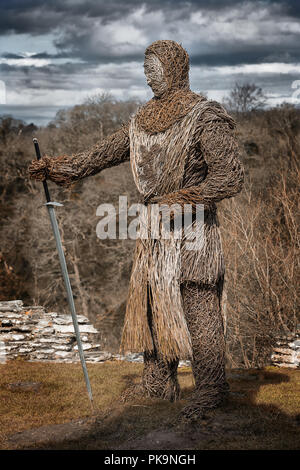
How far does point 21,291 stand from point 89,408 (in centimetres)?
1104

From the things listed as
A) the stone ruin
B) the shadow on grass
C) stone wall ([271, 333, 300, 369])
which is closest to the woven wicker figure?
the shadow on grass

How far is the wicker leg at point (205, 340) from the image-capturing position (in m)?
3.79

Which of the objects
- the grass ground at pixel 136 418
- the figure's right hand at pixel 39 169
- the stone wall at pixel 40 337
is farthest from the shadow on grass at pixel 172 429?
the stone wall at pixel 40 337

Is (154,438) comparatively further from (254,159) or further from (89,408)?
(254,159)

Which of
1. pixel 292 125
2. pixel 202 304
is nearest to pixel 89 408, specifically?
pixel 202 304

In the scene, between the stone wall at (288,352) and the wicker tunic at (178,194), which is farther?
the stone wall at (288,352)

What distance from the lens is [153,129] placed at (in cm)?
385

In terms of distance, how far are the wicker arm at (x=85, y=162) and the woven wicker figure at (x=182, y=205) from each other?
0.65 ft

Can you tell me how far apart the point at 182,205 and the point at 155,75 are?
37.8 inches

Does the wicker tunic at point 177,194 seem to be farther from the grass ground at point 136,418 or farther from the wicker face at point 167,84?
the grass ground at point 136,418

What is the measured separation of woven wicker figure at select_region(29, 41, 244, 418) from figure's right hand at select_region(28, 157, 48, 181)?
0.71 m

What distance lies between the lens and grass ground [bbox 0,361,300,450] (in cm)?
335
